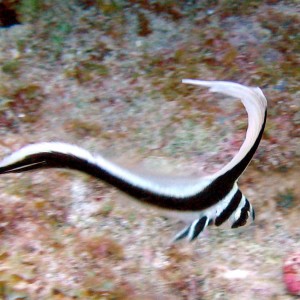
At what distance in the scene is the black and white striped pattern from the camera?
2.25m

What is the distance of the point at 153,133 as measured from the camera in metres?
3.85

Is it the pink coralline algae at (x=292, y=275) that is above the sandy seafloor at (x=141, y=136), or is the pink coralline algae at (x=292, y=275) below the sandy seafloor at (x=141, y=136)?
below

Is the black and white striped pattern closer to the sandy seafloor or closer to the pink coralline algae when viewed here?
the sandy seafloor

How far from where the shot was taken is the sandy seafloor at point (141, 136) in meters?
3.06

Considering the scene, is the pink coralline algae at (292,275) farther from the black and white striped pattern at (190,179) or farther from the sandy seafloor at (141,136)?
the black and white striped pattern at (190,179)

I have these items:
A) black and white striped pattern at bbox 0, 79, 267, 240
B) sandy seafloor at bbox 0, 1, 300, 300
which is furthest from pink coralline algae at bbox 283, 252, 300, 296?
black and white striped pattern at bbox 0, 79, 267, 240

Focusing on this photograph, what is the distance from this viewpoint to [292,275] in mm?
2945

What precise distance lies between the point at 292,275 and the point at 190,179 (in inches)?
32.6

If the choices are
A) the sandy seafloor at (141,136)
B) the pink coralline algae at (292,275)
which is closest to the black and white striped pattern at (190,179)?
the sandy seafloor at (141,136)

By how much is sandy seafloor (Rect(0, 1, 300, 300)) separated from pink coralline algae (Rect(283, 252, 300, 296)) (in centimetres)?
7

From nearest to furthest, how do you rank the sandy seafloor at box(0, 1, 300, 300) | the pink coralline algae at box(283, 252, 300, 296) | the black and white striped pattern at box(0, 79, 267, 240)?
the black and white striped pattern at box(0, 79, 267, 240)
the pink coralline algae at box(283, 252, 300, 296)
the sandy seafloor at box(0, 1, 300, 300)

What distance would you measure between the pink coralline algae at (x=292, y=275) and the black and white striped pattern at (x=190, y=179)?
37 cm

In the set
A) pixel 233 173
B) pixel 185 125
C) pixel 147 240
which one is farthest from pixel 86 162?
pixel 185 125

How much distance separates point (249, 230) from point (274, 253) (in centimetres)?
22
